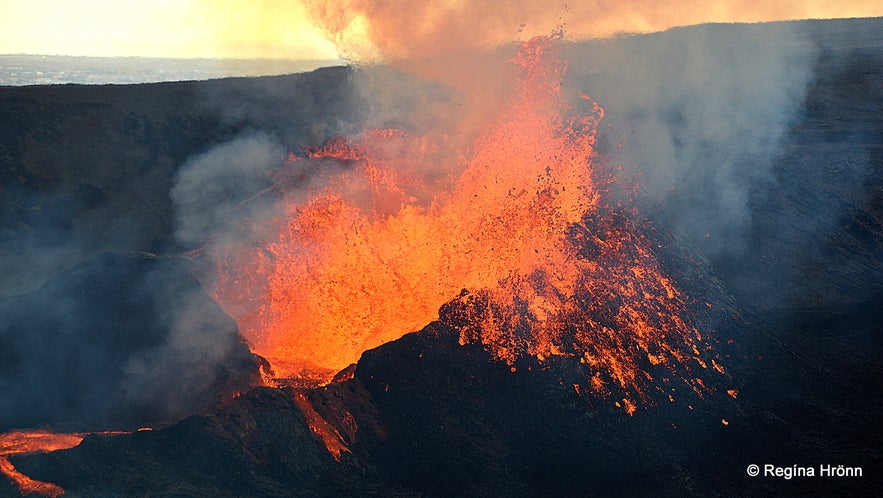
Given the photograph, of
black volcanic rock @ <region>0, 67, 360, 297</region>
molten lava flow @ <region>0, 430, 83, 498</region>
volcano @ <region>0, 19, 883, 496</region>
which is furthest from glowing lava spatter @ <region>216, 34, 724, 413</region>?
black volcanic rock @ <region>0, 67, 360, 297</region>

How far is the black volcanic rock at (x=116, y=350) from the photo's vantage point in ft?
30.9

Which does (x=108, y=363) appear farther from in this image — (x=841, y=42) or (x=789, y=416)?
(x=841, y=42)

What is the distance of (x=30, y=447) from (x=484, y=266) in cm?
836

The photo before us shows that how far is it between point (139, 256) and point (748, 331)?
12.2m

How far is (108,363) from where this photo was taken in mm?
9695

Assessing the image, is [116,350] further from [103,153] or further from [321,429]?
[103,153]

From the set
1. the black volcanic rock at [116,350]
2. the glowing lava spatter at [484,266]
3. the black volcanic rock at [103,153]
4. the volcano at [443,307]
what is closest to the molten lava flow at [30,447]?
the volcano at [443,307]

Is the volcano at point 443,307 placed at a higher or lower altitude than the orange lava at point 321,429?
higher

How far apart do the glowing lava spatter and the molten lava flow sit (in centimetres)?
368

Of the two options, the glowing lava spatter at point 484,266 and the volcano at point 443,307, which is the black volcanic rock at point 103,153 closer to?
the volcano at point 443,307

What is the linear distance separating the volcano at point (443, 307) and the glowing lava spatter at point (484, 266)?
55 mm

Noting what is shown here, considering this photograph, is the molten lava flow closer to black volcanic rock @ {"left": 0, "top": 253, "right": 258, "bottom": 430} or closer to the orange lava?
black volcanic rock @ {"left": 0, "top": 253, "right": 258, "bottom": 430}

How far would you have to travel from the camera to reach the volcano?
961cm

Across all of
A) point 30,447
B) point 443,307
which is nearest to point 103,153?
point 30,447
